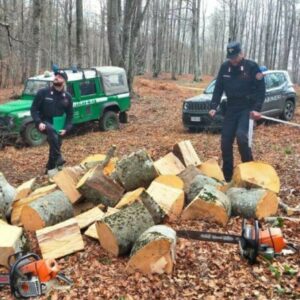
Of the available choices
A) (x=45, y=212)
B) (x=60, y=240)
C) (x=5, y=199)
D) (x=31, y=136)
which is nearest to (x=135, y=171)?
(x=45, y=212)

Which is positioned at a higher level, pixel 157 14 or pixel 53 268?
pixel 157 14

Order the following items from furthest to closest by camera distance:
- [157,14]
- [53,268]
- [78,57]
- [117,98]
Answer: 1. [157,14]
2. [78,57]
3. [117,98]
4. [53,268]

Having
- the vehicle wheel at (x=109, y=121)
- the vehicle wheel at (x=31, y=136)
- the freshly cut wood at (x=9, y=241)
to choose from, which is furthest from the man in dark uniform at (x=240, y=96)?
the vehicle wheel at (x=109, y=121)

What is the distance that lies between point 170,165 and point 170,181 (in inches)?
47.7

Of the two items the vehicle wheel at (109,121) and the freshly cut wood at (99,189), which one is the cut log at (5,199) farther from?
the vehicle wheel at (109,121)

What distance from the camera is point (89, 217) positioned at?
18.1 feet

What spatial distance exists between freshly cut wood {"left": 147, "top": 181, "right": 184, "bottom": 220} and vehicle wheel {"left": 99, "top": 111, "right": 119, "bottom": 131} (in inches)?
338

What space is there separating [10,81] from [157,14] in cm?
2223

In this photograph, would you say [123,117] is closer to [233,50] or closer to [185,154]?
[185,154]

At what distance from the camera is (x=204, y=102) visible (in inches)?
527

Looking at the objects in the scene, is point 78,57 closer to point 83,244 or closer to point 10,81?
point 10,81

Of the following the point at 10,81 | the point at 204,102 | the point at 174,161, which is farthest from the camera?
the point at 10,81

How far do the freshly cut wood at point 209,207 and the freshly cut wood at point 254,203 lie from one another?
0.61 feet

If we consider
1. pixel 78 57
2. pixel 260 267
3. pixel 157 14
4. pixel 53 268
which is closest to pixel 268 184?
pixel 260 267
